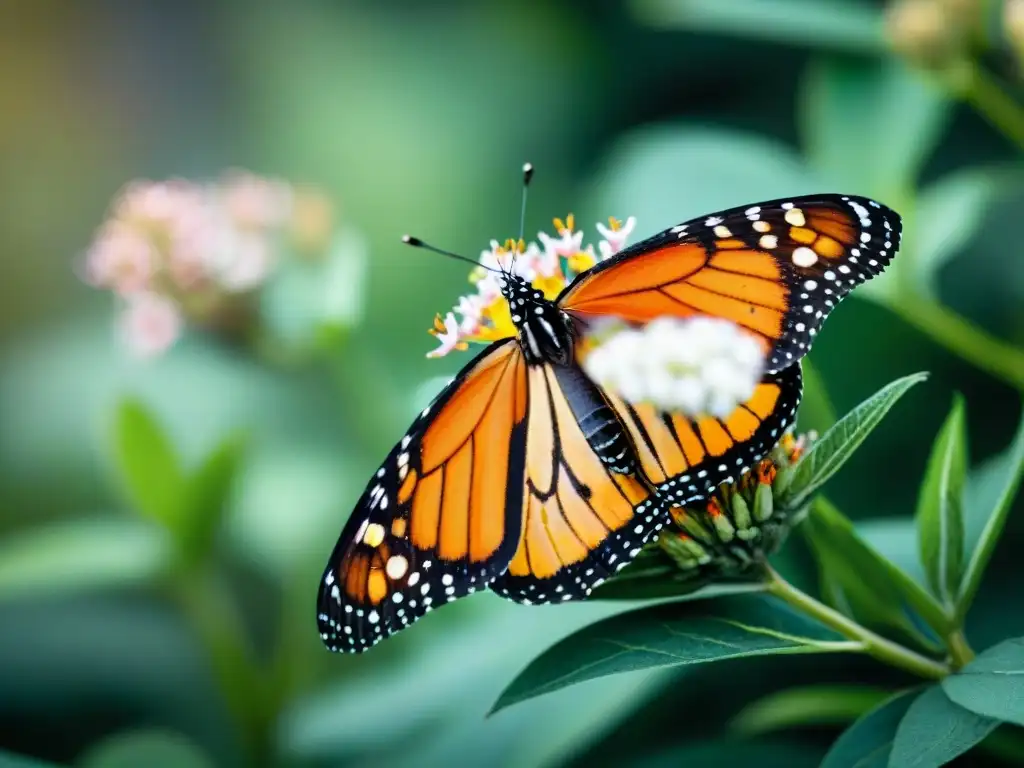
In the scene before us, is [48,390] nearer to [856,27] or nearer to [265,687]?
[265,687]

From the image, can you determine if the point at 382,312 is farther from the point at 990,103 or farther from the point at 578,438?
the point at 578,438

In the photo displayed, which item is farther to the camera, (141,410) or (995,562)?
(141,410)

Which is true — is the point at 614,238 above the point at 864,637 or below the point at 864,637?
above

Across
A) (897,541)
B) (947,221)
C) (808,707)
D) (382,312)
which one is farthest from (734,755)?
(382,312)

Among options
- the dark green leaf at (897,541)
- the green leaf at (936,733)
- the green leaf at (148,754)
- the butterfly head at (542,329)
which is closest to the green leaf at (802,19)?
the dark green leaf at (897,541)

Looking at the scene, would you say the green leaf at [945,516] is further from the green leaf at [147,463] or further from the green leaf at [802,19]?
the green leaf at [147,463]

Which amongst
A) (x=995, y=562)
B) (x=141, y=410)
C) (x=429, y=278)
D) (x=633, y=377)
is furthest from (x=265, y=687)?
(x=633, y=377)
